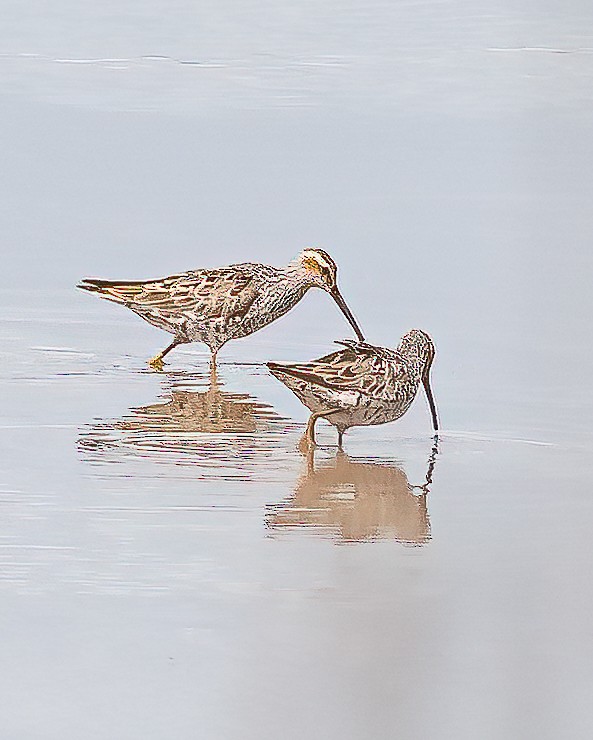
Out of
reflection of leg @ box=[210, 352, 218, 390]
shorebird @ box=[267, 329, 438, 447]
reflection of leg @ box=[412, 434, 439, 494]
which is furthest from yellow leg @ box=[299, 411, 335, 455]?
reflection of leg @ box=[210, 352, 218, 390]

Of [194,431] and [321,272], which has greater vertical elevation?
[321,272]

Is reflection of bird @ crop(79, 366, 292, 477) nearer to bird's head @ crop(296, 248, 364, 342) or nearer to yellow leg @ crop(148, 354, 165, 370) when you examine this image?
yellow leg @ crop(148, 354, 165, 370)

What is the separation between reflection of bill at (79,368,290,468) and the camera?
3.50 metres

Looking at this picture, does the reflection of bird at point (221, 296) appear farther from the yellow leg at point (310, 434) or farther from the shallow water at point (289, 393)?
the yellow leg at point (310, 434)

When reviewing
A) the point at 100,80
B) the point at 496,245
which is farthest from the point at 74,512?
the point at 100,80

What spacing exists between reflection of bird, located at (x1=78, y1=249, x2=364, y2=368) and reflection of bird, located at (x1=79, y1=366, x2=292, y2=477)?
0.26m

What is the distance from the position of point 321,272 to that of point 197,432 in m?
0.89

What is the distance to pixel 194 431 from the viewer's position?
12.1 feet

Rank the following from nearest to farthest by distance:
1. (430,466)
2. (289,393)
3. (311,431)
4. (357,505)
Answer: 1. (357,505)
2. (430,466)
3. (311,431)
4. (289,393)

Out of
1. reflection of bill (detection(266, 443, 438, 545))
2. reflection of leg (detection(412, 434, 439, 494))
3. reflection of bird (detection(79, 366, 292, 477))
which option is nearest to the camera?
reflection of bill (detection(266, 443, 438, 545))

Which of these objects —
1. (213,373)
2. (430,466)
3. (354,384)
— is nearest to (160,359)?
(213,373)

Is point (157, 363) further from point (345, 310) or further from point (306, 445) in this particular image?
point (306, 445)

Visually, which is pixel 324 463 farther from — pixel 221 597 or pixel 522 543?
pixel 221 597

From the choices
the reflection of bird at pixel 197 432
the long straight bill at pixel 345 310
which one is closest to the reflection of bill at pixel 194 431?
the reflection of bird at pixel 197 432
